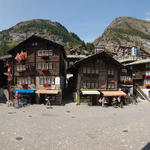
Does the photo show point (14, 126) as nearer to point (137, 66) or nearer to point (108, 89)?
point (108, 89)

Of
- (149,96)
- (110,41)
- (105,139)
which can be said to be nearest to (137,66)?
(149,96)

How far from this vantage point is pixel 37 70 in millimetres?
26578

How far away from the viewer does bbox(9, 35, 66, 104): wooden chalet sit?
25703mm

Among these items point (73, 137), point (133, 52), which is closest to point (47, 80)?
point (73, 137)

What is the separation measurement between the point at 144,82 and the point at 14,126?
32.8 meters

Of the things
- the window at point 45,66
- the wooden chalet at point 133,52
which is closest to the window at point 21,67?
the window at point 45,66

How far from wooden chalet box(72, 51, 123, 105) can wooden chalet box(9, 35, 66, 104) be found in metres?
4.62

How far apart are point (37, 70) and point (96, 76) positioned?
13578mm

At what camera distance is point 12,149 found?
7887 millimetres

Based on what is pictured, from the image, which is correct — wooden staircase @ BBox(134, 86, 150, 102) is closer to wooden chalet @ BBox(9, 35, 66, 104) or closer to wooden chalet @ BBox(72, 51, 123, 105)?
wooden chalet @ BBox(72, 51, 123, 105)

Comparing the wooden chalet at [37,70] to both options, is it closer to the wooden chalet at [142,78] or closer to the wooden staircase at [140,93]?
the wooden staircase at [140,93]

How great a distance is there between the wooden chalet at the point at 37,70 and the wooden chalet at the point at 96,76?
4.62 meters

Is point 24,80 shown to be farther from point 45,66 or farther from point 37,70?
point 45,66

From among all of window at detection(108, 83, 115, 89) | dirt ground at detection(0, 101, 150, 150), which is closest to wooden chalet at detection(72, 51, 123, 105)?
window at detection(108, 83, 115, 89)
